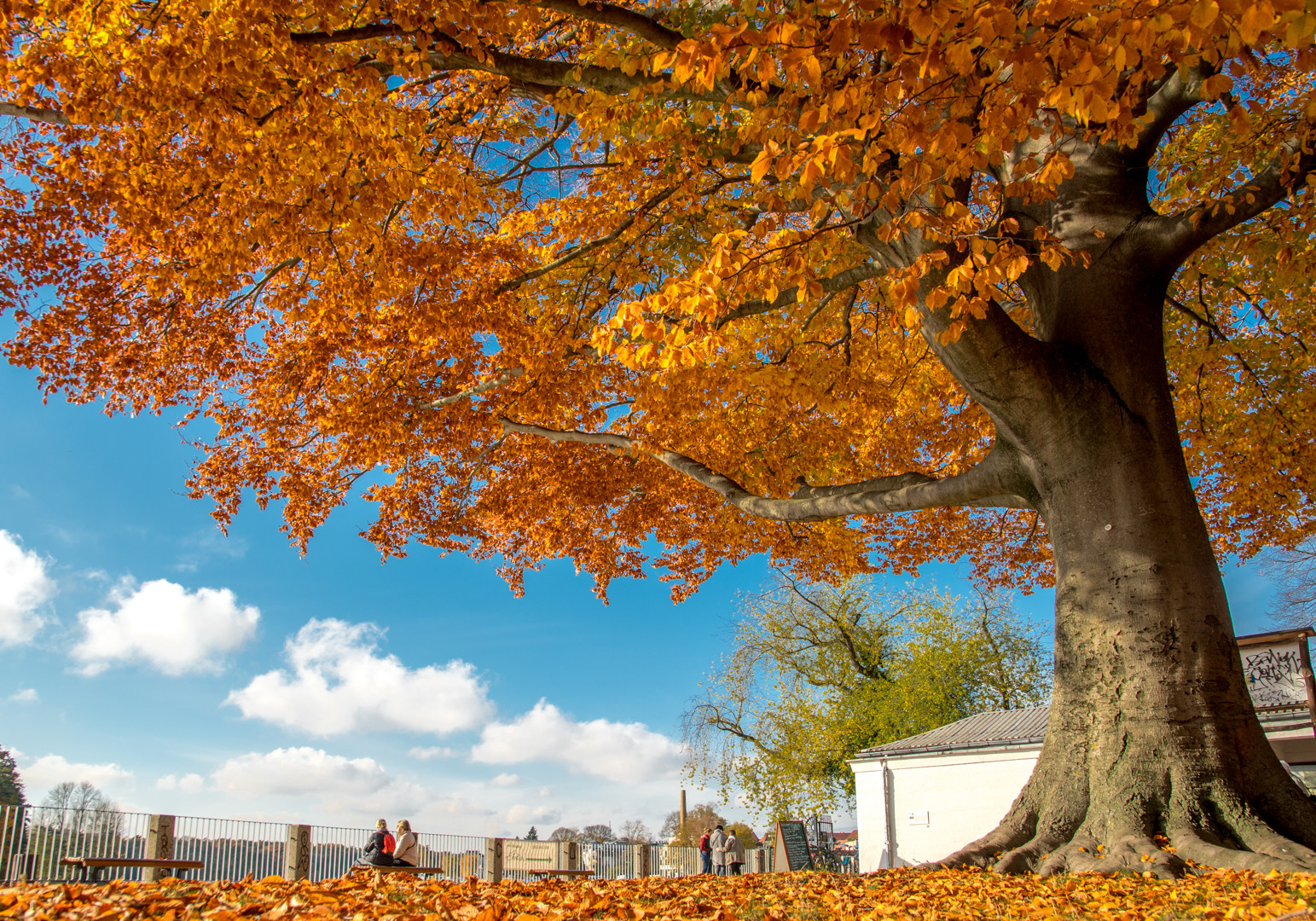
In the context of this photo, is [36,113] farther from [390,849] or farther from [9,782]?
[9,782]

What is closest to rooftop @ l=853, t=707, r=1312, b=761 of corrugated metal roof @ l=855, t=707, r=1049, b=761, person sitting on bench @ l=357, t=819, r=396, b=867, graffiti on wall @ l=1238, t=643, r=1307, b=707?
corrugated metal roof @ l=855, t=707, r=1049, b=761

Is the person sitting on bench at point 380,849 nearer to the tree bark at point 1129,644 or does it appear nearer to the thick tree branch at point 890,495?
the thick tree branch at point 890,495

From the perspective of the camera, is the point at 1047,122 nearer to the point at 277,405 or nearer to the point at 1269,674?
Answer: the point at 277,405

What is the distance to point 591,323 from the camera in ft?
40.7

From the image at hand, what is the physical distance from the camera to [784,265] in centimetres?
635

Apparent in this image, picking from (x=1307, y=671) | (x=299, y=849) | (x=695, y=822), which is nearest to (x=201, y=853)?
(x=299, y=849)

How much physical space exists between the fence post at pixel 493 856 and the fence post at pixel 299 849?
11.8 ft

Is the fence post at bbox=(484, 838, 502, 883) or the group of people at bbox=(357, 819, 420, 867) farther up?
the group of people at bbox=(357, 819, 420, 867)

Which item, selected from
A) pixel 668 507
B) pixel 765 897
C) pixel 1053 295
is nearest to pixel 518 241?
pixel 668 507

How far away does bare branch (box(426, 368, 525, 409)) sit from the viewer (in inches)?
476

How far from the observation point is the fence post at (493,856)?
15.4 m

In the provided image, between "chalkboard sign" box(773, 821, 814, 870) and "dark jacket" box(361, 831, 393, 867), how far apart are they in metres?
10.6

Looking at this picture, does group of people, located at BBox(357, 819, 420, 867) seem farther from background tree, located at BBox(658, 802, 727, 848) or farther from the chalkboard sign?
background tree, located at BBox(658, 802, 727, 848)

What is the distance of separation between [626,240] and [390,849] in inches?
355
